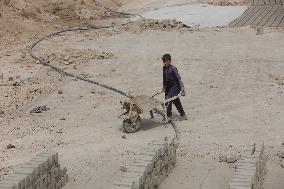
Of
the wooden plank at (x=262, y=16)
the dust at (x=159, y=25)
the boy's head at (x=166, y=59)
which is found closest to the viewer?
the boy's head at (x=166, y=59)

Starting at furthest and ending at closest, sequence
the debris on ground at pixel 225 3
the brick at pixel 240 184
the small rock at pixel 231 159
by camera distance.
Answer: the debris on ground at pixel 225 3 < the small rock at pixel 231 159 < the brick at pixel 240 184

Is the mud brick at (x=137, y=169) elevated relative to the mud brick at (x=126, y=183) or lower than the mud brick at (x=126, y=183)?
elevated

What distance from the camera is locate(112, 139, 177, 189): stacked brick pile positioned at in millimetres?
6293

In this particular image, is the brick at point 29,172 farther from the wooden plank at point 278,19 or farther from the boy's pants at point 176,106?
the wooden plank at point 278,19

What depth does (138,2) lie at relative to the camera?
25.6 m

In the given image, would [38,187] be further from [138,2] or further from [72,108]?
[138,2]

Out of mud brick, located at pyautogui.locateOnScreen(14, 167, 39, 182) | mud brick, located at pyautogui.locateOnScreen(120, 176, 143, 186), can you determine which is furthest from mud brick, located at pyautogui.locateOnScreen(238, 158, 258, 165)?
mud brick, located at pyautogui.locateOnScreen(14, 167, 39, 182)

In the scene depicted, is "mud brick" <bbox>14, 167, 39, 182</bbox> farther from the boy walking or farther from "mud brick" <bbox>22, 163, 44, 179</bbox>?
the boy walking

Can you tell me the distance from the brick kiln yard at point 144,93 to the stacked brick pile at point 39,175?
0.93 ft

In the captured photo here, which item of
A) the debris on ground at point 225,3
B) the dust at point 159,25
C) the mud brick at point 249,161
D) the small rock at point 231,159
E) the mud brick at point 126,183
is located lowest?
the small rock at point 231,159

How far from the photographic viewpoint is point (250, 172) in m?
6.45

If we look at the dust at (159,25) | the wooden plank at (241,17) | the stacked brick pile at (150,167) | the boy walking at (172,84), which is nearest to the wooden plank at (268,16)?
the wooden plank at (241,17)

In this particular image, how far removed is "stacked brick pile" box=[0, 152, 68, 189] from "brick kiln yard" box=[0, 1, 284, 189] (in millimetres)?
283

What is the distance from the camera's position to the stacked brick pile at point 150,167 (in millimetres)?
6293
